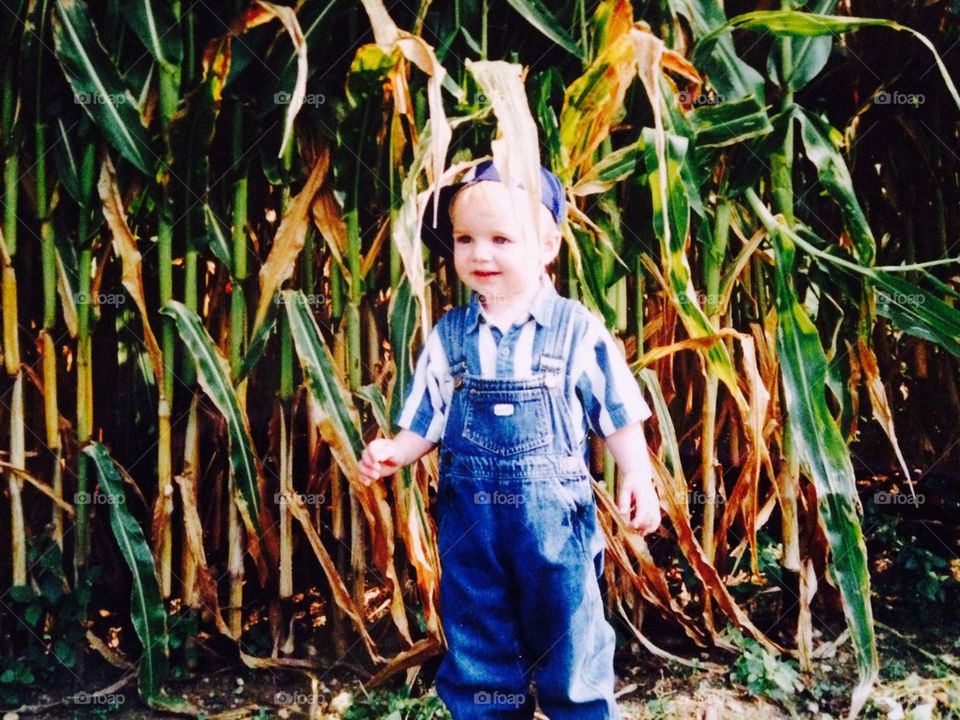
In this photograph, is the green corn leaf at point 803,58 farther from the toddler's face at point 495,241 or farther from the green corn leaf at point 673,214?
the toddler's face at point 495,241

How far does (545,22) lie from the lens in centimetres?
162

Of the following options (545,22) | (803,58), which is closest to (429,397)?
(545,22)

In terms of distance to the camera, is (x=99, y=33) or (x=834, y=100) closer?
(x=99, y=33)

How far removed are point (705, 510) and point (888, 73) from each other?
1024 millimetres

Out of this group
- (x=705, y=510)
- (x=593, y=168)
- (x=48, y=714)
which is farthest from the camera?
(x=705, y=510)

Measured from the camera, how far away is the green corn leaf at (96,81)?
1.60 metres

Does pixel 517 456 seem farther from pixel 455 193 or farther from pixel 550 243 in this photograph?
pixel 455 193

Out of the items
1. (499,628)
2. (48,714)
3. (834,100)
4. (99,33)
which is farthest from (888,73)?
(48,714)

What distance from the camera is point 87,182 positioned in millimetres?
1705

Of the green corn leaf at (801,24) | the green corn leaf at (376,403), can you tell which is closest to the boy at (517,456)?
the green corn leaf at (376,403)

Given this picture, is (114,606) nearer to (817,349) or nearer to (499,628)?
(499,628)

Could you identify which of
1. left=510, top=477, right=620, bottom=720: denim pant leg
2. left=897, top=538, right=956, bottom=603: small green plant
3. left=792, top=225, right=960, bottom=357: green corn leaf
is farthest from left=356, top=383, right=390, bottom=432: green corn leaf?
left=897, top=538, right=956, bottom=603: small green plant

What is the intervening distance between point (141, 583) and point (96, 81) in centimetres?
90

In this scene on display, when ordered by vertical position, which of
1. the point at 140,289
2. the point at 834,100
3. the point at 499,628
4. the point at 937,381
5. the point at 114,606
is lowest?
the point at 114,606
